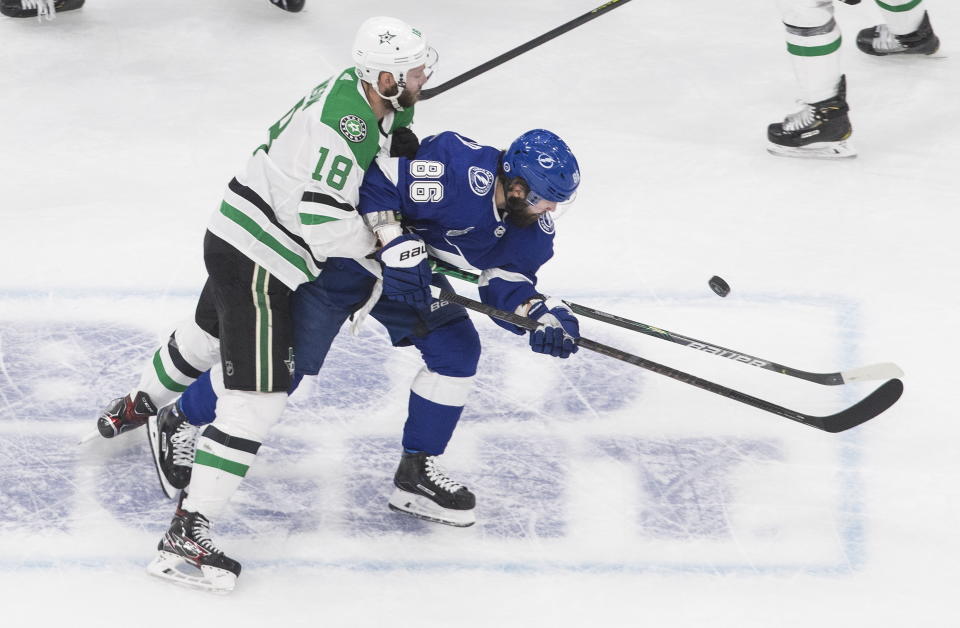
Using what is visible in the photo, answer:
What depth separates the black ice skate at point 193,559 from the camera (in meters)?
3.41

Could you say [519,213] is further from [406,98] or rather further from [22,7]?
[22,7]

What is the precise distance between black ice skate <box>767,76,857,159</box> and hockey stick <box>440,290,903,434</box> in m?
1.95

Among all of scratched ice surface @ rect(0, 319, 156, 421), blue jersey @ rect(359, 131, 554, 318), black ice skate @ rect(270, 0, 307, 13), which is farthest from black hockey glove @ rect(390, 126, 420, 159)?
black ice skate @ rect(270, 0, 307, 13)

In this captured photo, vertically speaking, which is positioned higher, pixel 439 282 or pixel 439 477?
pixel 439 282

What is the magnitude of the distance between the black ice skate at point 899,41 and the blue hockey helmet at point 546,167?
3.05 meters

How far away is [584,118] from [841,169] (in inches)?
40.3

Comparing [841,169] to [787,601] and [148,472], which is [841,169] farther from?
[148,472]

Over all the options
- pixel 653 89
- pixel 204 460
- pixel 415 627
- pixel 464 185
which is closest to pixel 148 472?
pixel 204 460

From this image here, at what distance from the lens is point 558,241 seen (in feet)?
16.0

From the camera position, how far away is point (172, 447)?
3.74 metres

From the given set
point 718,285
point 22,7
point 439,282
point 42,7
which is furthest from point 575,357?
point 22,7

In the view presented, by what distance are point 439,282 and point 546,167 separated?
0.54m

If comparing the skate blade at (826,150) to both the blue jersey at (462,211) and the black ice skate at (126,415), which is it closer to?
the blue jersey at (462,211)

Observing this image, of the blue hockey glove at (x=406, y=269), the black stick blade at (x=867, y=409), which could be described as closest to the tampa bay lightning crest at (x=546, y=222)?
the blue hockey glove at (x=406, y=269)
